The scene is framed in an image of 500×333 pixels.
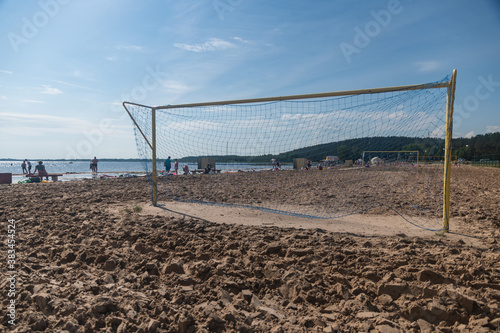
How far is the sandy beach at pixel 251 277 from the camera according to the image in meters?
2.39

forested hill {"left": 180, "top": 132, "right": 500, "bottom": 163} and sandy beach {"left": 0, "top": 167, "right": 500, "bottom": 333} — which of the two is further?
forested hill {"left": 180, "top": 132, "right": 500, "bottom": 163}

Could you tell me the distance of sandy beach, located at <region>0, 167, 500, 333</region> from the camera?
2.39 metres

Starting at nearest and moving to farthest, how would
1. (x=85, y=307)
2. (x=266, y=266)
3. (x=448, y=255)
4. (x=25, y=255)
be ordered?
(x=85, y=307), (x=266, y=266), (x=448, y=255), (x=25, y=255)

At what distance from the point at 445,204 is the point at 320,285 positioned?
3.16 m

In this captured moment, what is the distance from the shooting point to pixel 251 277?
10.3 feet

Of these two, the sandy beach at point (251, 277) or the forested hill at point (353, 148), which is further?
the forested hill at point (353, 148)

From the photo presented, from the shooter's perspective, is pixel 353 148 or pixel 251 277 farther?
pixel 353 148

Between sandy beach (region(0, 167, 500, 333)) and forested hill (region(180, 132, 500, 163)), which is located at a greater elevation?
forested hill (region(180, 132, 500, 163))

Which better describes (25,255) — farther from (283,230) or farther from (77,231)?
(283,230)

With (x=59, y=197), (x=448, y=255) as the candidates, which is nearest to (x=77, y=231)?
(x=59, y=197)

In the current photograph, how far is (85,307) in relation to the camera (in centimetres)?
252

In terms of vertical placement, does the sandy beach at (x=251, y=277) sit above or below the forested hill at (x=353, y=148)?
below

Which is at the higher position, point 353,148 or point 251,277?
point 353,148

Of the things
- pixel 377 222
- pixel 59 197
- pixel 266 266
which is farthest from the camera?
pixel 59 197
